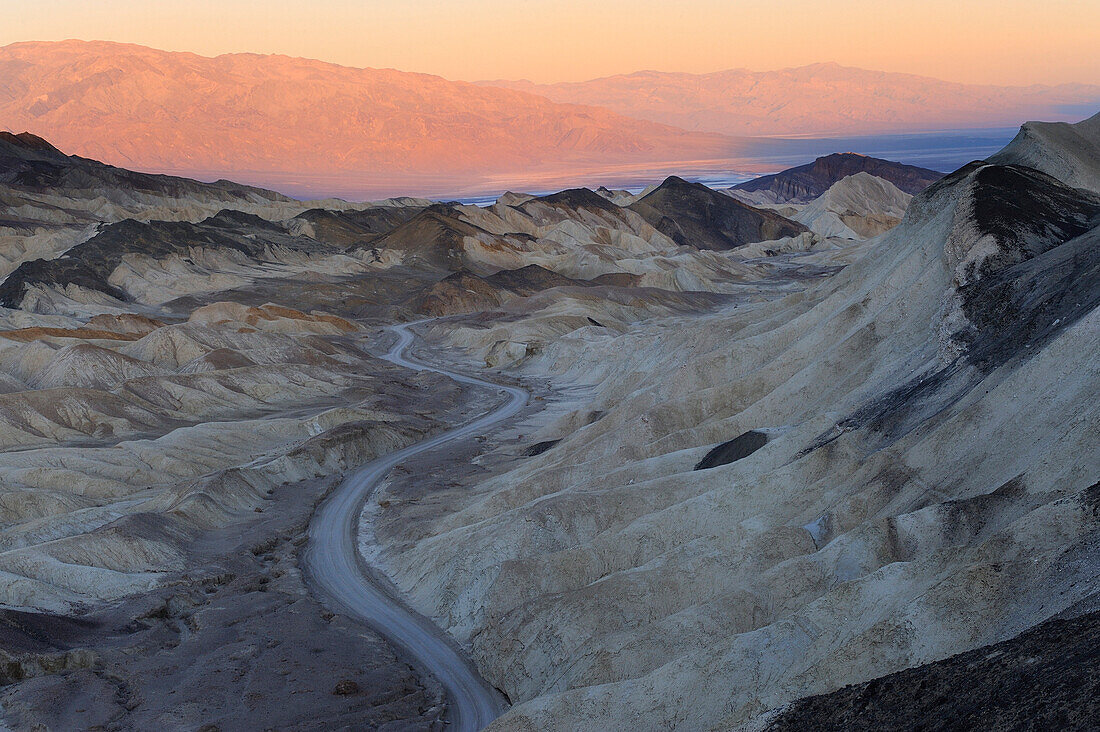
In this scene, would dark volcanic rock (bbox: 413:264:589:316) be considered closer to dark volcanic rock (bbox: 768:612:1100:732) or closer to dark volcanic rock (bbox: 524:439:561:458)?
dark volcanic rock (bbox: 524:439:561:458)

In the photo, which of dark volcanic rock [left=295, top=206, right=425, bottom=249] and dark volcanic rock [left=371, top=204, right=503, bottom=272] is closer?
dark volcanic rock [left=371, top=204, right=503, bottom=272]

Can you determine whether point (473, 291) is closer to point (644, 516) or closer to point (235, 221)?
point (235, 221)

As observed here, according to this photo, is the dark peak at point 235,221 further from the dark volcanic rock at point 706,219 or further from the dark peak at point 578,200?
the dark volcanic rock at point 706,219

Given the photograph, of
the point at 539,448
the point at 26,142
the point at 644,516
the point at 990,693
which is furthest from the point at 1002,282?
the point at 26,142

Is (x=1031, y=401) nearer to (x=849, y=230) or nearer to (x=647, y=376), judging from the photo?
(x=647, y=376)

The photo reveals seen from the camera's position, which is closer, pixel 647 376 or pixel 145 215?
pixel 647 376

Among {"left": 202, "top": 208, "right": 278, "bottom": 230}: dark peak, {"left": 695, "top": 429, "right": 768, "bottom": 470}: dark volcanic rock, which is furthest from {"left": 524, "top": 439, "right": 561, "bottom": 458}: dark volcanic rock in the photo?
{"left": 202, "top": 208, "right": 278, "bottom": 230}: dark peak

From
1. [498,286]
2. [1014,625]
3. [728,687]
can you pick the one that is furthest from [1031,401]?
[498,286]
